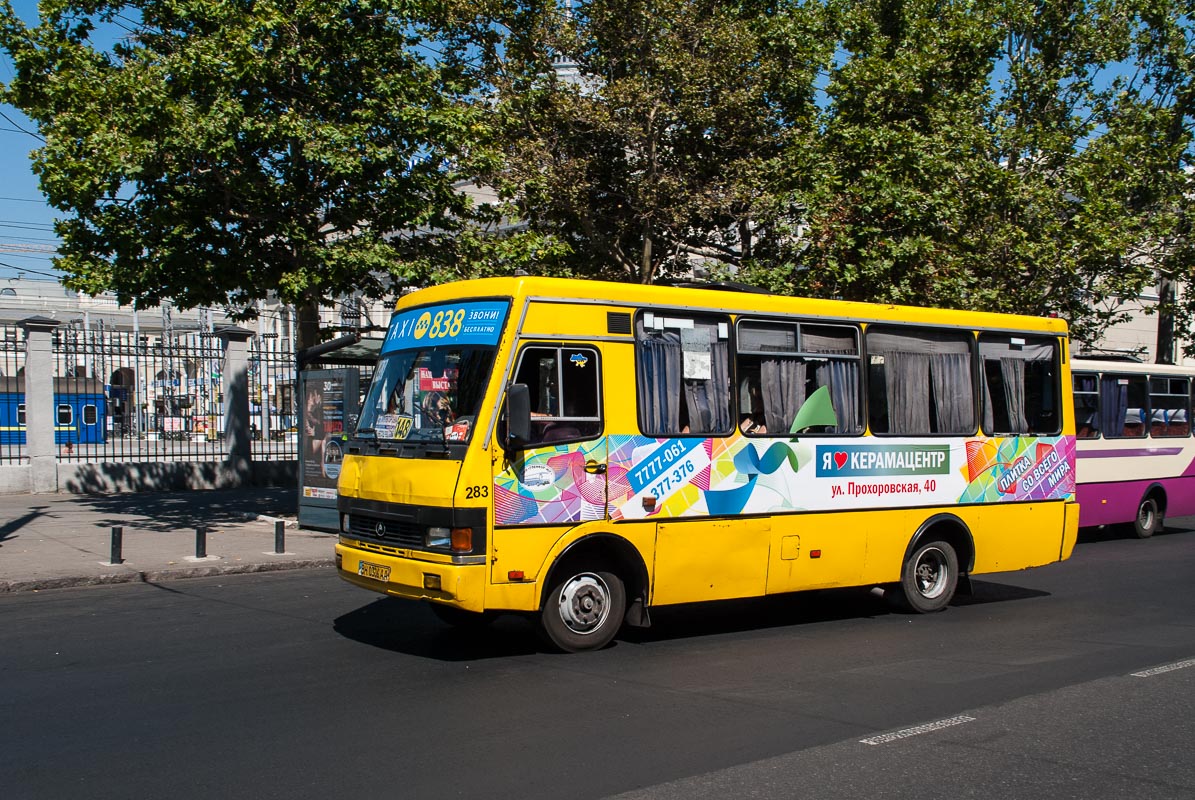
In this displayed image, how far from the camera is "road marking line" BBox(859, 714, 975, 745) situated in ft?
20.8

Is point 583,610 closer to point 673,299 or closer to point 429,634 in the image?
point 429,634

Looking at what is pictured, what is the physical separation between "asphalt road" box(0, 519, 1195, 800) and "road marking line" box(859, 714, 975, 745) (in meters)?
0.02

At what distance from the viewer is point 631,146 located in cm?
2317

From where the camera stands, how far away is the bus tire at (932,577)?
35.8ft

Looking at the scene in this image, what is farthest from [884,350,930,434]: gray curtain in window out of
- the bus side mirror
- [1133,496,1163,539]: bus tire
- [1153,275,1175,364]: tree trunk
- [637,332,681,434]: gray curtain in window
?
[1153,275,1175,364]: tree trunk

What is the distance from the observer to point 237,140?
599 inches

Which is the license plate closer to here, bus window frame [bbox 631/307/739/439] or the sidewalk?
bus window frame [bbox 631/307/739/439]

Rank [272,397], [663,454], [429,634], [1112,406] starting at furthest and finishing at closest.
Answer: [272,397]
[1112,406]
[429,634]
[663,454]

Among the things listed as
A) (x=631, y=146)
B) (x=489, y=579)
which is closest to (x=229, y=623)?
(x=489, y=579)

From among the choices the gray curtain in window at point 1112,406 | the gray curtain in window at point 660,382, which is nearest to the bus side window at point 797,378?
the gray curtain in window at point 660,382

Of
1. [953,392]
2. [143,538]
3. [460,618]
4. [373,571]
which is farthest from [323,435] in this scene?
[953,392]

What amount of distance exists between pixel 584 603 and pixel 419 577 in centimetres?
141

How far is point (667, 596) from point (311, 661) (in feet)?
9.37

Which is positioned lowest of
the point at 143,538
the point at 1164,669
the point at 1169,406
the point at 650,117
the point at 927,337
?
the point at 1164,669
